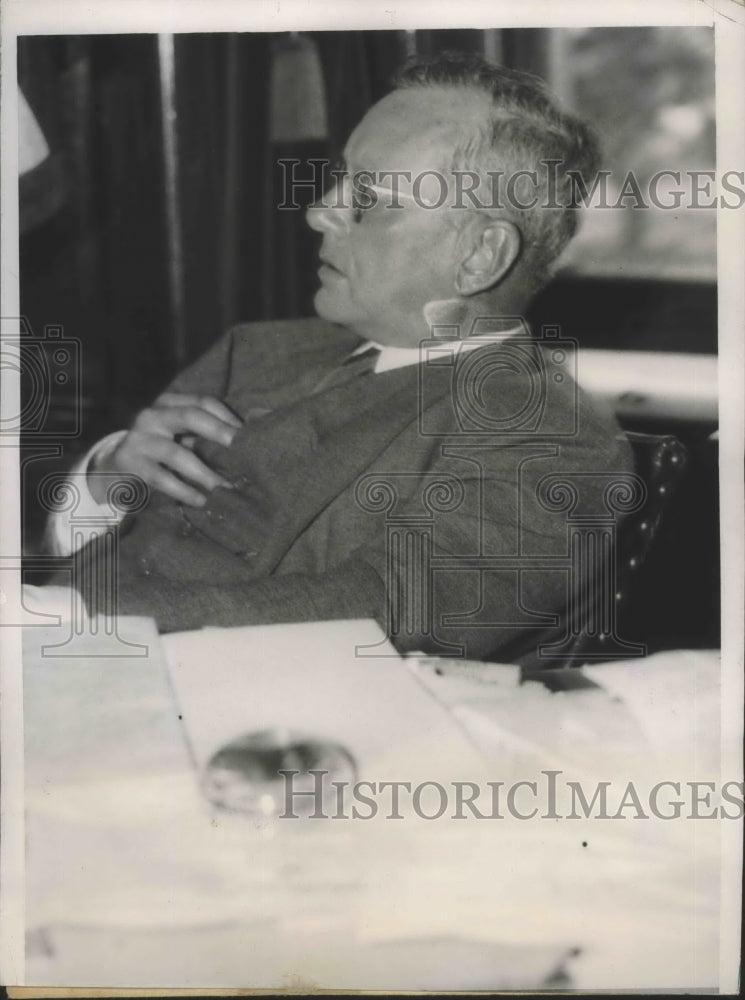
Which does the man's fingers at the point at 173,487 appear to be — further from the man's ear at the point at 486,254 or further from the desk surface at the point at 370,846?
the man's ear at the point at 486,254

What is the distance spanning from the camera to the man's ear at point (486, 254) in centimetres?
93

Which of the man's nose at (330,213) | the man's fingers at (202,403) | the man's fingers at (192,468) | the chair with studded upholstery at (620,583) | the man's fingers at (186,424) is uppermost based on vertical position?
the man's nose at (330,213)

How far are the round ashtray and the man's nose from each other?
523mm

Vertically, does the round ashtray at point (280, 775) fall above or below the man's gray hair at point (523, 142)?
below

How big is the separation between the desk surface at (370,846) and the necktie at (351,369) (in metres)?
0.27

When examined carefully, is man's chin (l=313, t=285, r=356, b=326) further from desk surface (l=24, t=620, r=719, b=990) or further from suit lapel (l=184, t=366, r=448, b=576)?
desk surface (l=24, t=620, r=719, b=990)

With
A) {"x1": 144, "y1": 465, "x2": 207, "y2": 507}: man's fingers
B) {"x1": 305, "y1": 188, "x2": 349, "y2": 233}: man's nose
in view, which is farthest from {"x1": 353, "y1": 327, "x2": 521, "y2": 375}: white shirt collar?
{"x1": 144, "y1": 465, "x2": 207, "y2": 507}: man's fingers

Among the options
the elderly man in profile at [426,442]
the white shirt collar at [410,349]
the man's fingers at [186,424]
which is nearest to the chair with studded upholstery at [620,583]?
the elderly man in profile at [426,442]

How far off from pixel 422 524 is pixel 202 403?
29 centimetres

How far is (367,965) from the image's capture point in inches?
36.7

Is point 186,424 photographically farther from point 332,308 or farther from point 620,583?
point 620,583

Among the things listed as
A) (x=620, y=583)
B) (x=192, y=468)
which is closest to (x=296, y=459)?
(x=192, y=468)

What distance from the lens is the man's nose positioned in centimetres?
97

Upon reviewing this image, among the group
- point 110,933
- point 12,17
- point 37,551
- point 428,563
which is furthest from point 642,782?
point 12,17
